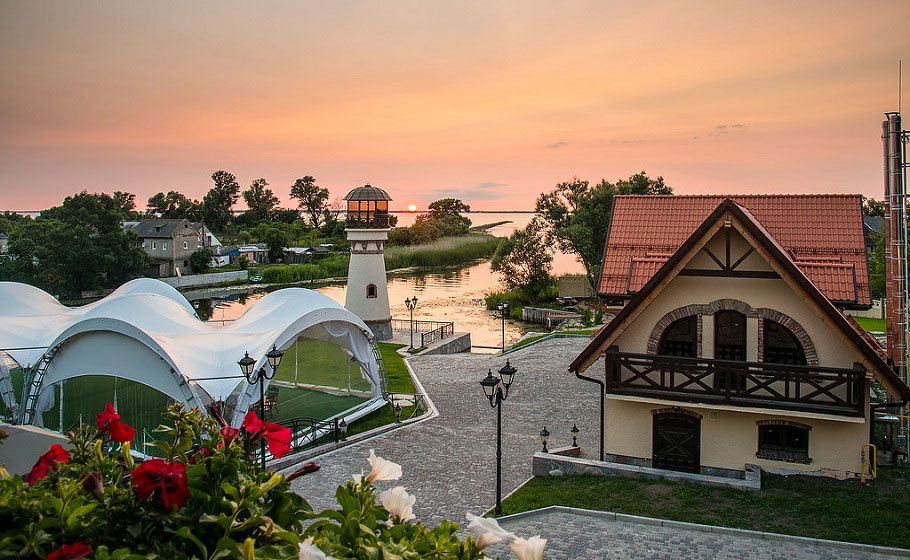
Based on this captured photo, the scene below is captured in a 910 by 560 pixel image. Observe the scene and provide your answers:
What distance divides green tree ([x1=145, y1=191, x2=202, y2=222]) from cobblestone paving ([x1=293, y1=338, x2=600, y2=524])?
88402 mm

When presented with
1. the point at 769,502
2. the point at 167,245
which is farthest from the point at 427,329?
the point at 167,245

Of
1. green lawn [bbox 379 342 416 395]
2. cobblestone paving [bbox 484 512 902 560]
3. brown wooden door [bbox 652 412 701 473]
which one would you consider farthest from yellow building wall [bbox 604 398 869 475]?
green lawn [bbox 379 342 416 395]

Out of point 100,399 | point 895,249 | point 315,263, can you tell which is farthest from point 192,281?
point 895,249

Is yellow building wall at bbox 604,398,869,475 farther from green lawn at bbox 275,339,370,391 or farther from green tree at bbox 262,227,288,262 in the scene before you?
green tree at bbox 262,227,288,262

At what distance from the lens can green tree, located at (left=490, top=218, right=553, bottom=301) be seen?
5312 centimetres

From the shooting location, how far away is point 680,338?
1409 cm

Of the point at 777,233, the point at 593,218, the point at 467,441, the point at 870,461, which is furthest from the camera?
the point at 593,218

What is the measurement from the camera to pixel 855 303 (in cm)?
1330

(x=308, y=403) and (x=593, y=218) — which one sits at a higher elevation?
(x=593, y=218)

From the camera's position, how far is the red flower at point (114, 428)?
349cm

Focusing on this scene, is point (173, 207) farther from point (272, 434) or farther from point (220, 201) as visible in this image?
point (272, 434)

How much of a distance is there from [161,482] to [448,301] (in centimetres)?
5223

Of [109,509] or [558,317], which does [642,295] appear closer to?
[109,509]

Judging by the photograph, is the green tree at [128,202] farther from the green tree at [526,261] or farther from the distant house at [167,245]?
the green tree at [526,261]
